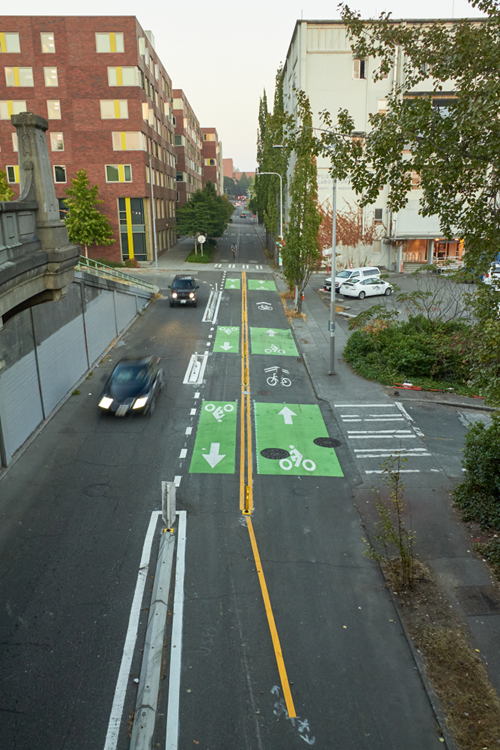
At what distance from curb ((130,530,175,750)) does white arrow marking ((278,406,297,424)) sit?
790cm

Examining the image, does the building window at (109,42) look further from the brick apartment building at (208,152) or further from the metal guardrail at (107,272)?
the brick apartment building at (208,152)

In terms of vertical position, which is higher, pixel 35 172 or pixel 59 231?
pixel 35 172

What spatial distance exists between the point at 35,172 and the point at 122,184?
40516mm

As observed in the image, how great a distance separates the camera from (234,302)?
35750mm

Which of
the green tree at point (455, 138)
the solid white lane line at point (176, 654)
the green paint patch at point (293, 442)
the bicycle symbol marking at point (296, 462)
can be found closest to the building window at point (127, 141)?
the green paint patch at point (293, 442)

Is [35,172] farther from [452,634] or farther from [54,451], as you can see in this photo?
[452,634]

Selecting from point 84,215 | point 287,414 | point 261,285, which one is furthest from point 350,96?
point 287,414

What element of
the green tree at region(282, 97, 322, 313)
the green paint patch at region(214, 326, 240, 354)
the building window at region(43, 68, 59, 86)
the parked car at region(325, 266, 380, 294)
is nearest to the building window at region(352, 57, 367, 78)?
the parked car at region(325, 266, 380, 294)

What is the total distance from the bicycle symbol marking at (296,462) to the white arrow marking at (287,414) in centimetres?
242

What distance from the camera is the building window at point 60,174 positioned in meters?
48.4

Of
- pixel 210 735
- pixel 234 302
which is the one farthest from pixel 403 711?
pixel 234 302

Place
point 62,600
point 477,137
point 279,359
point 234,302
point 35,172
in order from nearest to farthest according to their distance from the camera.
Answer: point 477,137 → point 62,600 → point 35,172 → point 279,359 → point 234,302

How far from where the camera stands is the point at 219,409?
18203 mm

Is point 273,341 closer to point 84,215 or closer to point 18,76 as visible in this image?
point 84,215
